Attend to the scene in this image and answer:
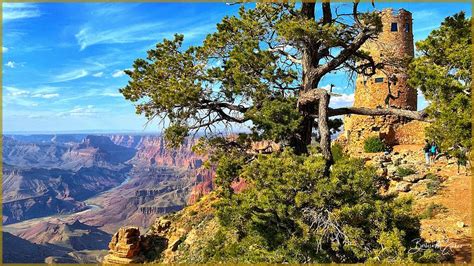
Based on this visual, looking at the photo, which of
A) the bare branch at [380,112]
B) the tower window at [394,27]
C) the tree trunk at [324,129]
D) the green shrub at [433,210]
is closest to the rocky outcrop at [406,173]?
the green shrub at [433,210]

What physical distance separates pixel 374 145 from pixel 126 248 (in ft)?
61.0

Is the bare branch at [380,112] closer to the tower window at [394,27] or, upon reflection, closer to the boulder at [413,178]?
the boulder at [413,178]

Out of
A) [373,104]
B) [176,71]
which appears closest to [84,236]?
[373,104]

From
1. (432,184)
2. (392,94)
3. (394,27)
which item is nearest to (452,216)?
(432,184)

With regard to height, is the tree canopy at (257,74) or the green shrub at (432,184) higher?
the tree canopy at (257,74)

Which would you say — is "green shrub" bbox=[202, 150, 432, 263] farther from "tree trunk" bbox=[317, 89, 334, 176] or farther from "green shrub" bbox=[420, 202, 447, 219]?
"green shrub" bbox=[420, 202, 447, 219]

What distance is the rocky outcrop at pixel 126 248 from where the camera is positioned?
22453mm

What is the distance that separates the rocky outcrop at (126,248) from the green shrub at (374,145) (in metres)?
17.3

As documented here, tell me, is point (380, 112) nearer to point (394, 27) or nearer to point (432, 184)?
point (432, 184)

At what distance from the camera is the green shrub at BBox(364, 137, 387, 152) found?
2967cm

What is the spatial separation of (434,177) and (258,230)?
16.1m

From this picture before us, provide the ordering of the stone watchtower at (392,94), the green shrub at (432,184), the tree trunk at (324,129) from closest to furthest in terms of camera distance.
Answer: the tree trunk at (324,129) → the green shrub at (432,184) → the stone watchtower at (392,94)

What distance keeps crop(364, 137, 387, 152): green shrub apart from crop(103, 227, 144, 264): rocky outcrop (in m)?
17.3

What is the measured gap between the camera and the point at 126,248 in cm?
2262
